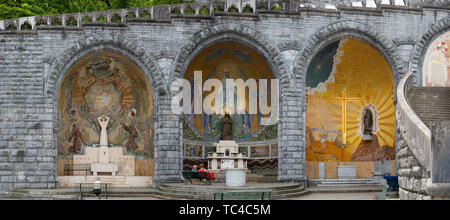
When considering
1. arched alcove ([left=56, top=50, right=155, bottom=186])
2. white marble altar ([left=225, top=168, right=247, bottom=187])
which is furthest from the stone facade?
white marble altar ([left=225, top=168, right=247, bottom=187])

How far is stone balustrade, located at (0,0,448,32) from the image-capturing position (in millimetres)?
22859

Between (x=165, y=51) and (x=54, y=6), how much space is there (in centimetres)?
998

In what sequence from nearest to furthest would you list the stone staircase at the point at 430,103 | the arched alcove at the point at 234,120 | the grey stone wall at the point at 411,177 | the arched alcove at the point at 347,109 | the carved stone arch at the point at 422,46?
the grey stone wall at the point at 411,177
the stone staircase at the point at 430,103
the carved stone arch at the point at 422,46
the arched alcove at the point at 234,120
the arched alcove at the point at 347,109

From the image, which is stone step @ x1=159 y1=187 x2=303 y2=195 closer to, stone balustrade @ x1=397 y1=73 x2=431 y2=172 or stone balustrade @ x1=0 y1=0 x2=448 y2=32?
stone balustrade @ x1=0 y1=0 x2=448 y2=32

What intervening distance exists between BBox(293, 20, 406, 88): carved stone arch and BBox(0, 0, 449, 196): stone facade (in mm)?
38

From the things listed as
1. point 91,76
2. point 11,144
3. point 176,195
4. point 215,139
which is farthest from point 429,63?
point 11,144

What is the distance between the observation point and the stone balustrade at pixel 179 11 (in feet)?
75.0

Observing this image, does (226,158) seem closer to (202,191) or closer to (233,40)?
(233,40)

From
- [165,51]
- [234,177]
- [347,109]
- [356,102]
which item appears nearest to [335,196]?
[234,177]

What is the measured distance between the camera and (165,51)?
75.9 feet

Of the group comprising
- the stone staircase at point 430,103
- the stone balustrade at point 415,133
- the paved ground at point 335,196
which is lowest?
the paved ground at point 335,196

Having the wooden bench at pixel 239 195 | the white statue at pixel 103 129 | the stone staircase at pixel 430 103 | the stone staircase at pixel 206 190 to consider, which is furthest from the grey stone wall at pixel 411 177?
the white statue at pixel 103 129

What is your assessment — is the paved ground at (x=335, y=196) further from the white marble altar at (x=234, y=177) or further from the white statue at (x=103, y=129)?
the white statue at (x=103, y=129)

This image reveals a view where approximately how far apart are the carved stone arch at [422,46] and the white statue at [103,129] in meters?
12.0
